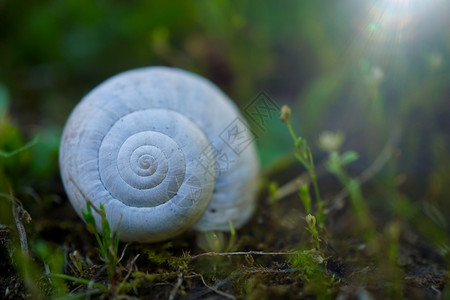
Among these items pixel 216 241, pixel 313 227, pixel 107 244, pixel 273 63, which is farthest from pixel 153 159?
pixel 273 63

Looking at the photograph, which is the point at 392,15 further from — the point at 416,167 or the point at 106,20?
the point at 106,20

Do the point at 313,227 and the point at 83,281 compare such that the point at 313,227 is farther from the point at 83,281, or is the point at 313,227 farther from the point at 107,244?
the point at 83,281

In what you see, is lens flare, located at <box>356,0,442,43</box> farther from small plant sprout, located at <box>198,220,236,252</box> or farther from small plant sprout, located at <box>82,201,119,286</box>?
small plant sprout, located at <box>82,201,119,286</box>

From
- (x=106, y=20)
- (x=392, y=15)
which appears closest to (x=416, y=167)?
(x=392, y=15)

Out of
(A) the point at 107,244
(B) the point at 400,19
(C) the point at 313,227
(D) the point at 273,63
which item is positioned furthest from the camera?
(D) the point at 273,63

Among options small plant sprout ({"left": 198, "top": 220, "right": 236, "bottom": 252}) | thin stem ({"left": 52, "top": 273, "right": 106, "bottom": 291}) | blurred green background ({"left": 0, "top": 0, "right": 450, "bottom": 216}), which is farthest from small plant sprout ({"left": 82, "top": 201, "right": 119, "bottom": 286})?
blurred green background ({"left": 0, "top": 0, "right": 450, "bottom": 216})

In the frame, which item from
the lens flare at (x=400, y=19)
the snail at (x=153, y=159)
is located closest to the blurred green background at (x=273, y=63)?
the lens flare at (x=400, y=19)
